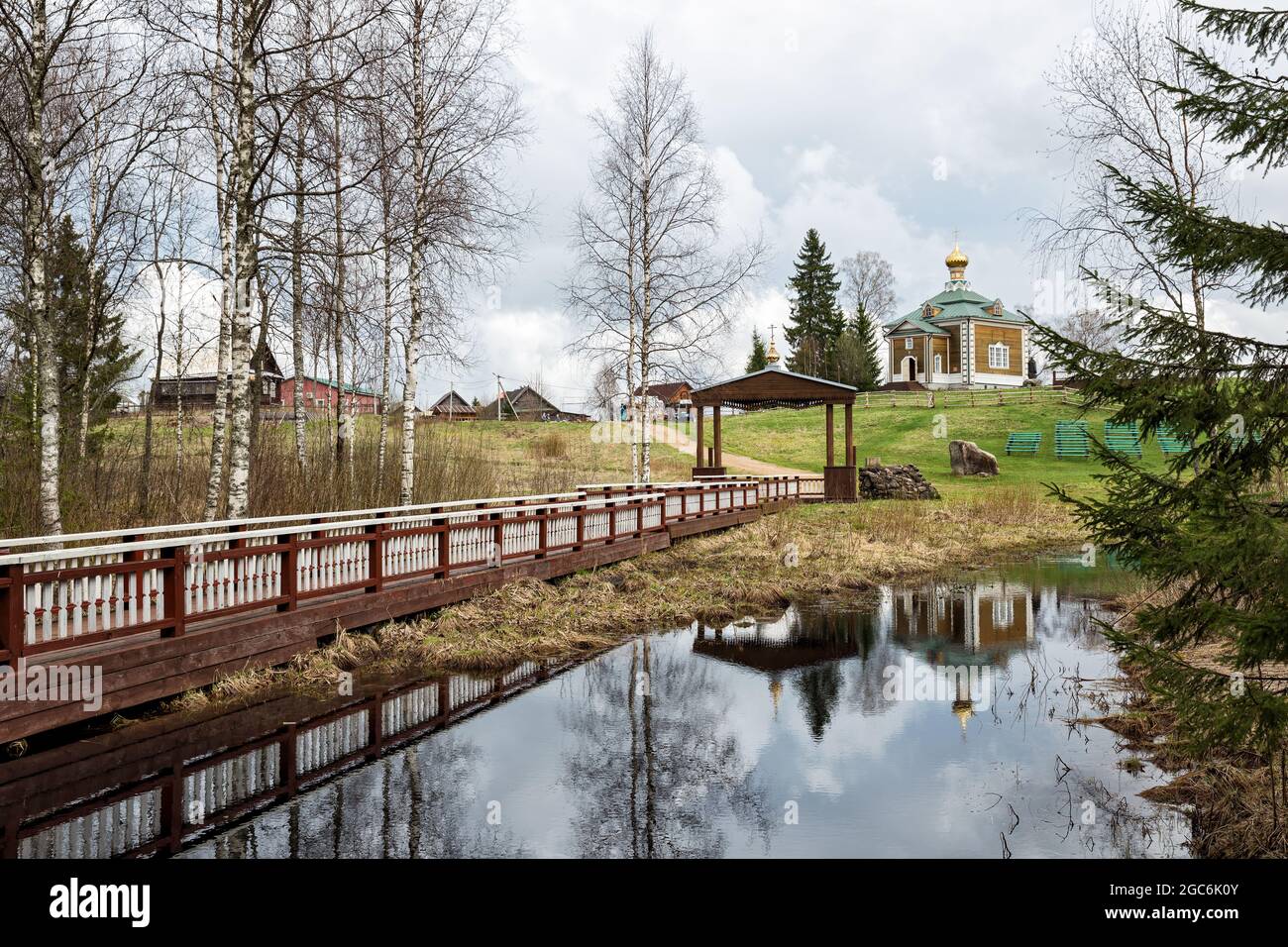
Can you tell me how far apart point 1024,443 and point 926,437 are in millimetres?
4852

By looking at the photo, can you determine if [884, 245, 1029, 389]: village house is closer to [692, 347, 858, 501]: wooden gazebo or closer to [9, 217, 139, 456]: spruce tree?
[692, 347, 858, 501]: wooden gazebo

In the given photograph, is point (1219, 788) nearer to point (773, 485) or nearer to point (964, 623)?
point (964, 623)

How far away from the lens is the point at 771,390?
28.5 m

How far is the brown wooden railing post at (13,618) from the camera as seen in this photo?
259 inches

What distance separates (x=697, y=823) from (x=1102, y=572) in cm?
1481

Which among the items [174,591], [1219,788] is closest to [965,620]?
[1219,788]

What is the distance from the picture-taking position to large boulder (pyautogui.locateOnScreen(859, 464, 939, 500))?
2819cm

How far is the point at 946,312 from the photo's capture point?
6116cm

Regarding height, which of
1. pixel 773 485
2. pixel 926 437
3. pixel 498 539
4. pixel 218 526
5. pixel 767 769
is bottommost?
pixel 767 769

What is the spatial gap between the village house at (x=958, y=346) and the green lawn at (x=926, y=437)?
40.5 ft

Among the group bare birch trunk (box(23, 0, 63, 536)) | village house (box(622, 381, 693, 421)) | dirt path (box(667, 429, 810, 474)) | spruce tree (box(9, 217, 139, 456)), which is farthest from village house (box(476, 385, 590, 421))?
bare birch trunk (box(23, 0, 63, 536))

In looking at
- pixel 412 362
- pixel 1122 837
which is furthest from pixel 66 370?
pixel 1122 837

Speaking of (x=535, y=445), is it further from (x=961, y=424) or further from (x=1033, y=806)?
(x=1033, y=806)
